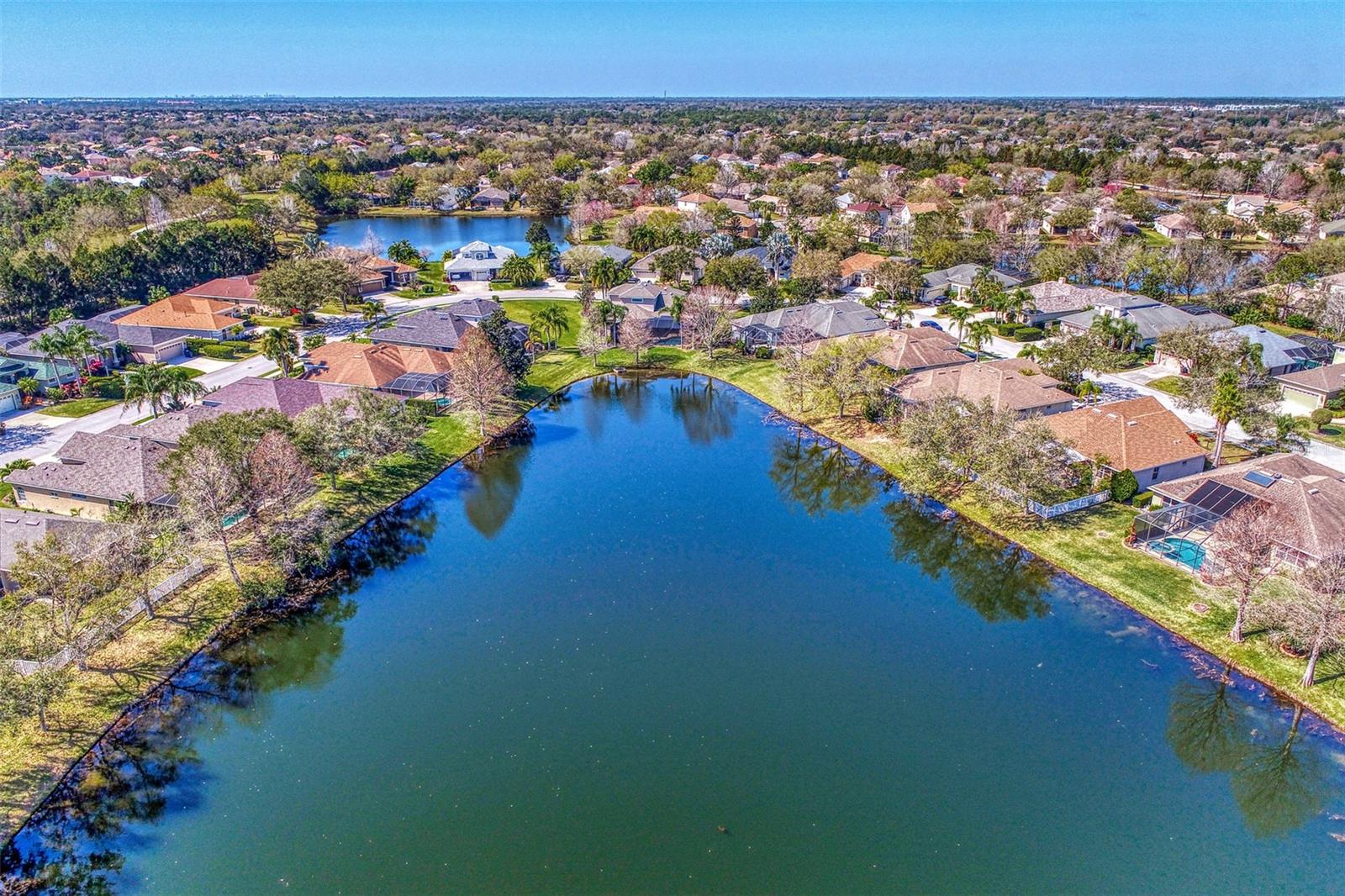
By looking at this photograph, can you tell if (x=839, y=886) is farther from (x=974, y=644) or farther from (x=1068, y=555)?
(x=1068, y=555)

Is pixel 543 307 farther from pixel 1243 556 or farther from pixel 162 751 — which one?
pixel 1243 556

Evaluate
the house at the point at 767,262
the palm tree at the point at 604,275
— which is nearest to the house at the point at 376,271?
the palm tree at the point at 604,275

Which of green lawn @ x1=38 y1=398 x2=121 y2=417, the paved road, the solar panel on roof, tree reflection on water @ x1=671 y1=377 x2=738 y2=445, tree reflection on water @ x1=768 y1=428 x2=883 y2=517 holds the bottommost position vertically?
tree reflection on water @ x1=768 y1=428 x2=883 y2=517

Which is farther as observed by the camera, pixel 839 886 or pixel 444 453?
pixel 444 453

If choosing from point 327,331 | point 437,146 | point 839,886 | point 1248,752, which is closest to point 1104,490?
point 1248,752

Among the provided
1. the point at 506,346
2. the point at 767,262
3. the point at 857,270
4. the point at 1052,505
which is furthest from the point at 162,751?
the point at 857,270

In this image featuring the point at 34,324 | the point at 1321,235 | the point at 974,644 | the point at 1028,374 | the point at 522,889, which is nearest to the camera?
the point at 522,889

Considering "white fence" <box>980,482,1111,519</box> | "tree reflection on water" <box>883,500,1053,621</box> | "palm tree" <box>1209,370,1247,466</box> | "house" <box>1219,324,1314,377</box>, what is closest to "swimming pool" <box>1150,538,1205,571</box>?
"white fence" <box>980,482,1111,519</box>

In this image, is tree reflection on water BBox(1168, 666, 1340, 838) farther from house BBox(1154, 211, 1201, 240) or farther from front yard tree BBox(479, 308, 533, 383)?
house BBox(1154, 211, 1201, 240)
